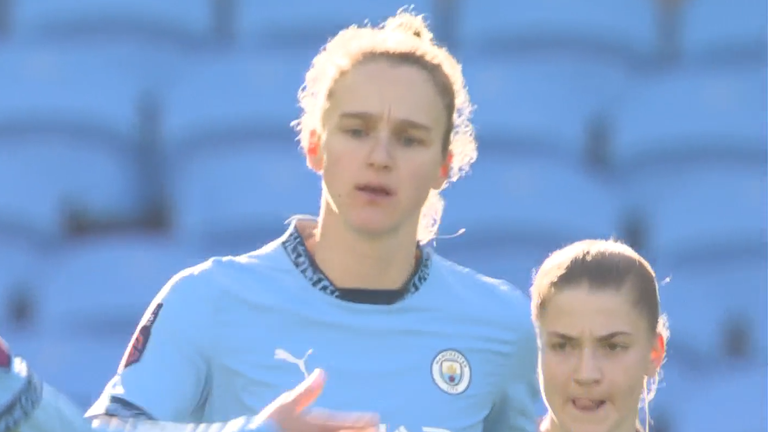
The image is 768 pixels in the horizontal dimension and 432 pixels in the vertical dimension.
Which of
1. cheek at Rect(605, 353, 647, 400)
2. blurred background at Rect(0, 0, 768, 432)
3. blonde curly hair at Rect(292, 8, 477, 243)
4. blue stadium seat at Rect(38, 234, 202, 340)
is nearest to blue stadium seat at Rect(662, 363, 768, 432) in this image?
Answer: blurred background at Rect(0, 0, 768, 432)

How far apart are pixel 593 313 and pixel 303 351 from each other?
484mm

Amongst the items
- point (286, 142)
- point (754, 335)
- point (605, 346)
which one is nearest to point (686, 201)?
point (754, 335)

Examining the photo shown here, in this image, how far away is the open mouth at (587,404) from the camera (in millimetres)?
2234

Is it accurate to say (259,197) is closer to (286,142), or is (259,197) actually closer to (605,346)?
(286,142)

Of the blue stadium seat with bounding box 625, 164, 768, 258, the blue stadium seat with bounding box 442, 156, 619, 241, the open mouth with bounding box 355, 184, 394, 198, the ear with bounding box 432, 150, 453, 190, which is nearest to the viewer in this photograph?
the open mouth with bounding box 355, 184, 394, 198

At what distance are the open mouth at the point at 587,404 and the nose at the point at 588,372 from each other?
1.4 inches

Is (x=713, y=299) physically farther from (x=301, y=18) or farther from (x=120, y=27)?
(x=120, y=27)

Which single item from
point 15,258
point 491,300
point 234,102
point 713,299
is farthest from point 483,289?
point 234,102

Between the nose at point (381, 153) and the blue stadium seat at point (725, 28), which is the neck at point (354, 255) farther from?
the blue stadium seat at point (725, 28)

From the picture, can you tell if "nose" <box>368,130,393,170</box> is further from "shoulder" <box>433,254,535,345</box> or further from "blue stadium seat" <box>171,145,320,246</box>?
"blue stadium seat" <box>171,145,320,246</box>

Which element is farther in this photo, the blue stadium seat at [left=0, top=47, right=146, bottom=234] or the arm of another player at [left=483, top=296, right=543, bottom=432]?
the blue stadium seat at [left=0, top=47, right=146, bottom=234]

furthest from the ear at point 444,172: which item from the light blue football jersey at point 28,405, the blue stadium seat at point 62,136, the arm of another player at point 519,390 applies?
the blue stadium seat at point 62,136

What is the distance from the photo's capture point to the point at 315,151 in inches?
85.4

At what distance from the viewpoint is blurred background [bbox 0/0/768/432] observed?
13.4ft
